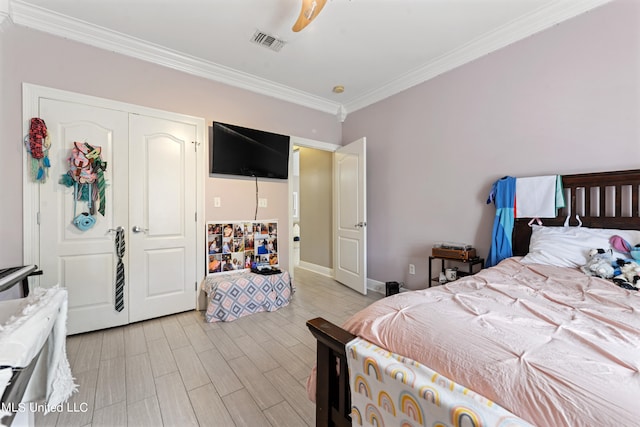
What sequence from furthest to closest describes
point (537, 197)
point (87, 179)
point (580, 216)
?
1. point (87, 179)
2. point (537, 197)
3. point (580, 216)

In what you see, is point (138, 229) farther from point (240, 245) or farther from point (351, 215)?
point (351, 215)

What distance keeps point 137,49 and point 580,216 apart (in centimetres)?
429

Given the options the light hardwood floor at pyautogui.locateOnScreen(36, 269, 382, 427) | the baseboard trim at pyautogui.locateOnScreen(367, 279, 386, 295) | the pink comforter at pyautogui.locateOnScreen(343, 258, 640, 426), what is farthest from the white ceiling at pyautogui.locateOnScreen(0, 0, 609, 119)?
the light hardwood floor at pyautogui.locateOnScreen(36, 269, 382, 427)

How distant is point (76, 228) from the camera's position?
2480 millimetres

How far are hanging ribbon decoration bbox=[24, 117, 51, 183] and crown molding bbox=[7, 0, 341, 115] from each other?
33.4 inches

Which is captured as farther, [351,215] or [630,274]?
[351,215]

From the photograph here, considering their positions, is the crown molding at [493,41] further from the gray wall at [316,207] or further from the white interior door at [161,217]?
the white interior door at [161,217]

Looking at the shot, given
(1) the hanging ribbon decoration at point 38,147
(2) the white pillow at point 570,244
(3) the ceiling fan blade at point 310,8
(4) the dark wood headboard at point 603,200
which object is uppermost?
(3) the ceiling fan blade at point 310,8

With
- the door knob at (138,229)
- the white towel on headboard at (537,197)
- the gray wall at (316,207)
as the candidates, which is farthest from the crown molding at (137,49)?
the white towel on headboard at (537,197)

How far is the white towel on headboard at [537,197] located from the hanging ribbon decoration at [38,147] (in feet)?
13.5

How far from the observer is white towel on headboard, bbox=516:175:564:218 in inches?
87.9

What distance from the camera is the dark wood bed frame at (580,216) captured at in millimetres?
1129

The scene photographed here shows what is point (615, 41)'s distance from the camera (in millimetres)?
2021

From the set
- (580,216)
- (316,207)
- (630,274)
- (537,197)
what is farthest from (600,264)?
(316,207)
